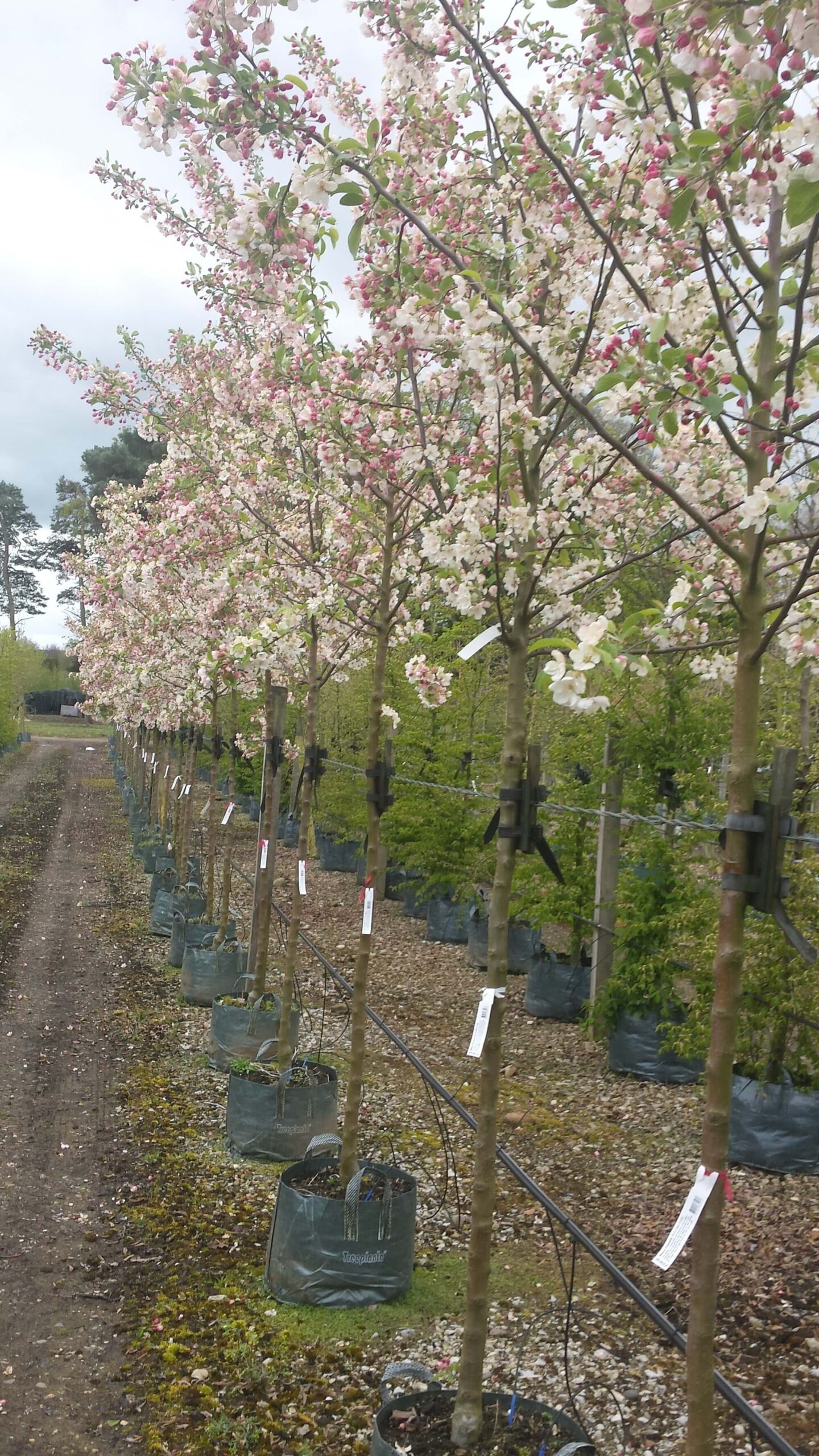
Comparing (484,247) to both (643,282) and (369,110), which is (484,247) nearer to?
Result: (643,282)

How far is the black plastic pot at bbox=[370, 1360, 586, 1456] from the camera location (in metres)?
2.76

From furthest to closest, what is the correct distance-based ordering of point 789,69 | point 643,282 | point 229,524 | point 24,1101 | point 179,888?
point 179,888
point 229,524
point 24,1101
point 643,282
point 789,69

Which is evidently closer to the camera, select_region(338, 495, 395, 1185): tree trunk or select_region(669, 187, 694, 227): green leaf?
select_region(669, 187, 694, 227): green leaf

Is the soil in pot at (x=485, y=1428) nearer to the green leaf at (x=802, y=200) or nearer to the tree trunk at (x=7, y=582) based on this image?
the green leaf at (x=802, y=200)

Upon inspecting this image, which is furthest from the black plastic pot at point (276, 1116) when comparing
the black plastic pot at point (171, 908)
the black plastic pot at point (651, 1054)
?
the black plastic pot at point (171, 908)

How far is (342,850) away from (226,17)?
1596 centimetres

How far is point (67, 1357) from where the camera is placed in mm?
3980

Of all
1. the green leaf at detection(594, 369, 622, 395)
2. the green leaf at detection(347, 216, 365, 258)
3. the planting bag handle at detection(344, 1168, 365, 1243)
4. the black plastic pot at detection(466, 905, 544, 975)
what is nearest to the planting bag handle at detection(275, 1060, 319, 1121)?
the planting bag handle at detection(344, 1168, 365, 1243)

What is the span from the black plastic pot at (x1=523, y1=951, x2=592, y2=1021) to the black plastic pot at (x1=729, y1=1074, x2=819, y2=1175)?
321 cm

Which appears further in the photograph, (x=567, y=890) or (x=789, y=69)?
(x=567, y=890)

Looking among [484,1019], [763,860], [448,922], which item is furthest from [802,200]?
[448,922]

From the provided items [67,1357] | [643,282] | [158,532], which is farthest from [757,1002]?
[158,532]

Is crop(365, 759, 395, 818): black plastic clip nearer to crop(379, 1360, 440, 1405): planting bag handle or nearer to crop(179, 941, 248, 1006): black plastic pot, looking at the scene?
crop(379, 1360, 440, 1405): planting bag handle

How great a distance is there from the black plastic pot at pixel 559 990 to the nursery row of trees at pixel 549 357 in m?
4.20
